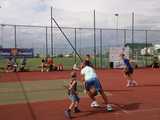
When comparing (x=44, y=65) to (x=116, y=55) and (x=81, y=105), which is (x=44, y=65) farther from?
(x=81, y=105)

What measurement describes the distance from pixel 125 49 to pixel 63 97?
21.0 meters

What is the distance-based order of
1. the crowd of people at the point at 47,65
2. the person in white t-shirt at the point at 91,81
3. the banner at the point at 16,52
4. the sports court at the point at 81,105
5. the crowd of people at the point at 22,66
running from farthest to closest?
the banner at the point at 16,52 < the crowd of people at the point at 47,65 < the crowd of people at the point at 22,66 < the person in white t-shirt at the point at 91,81 < the sports court at the point at 81,105

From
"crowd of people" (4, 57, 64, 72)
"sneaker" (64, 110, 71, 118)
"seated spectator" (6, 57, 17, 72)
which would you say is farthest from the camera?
"crowd of people" (4, 57, 64, 72)

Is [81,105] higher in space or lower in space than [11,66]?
lower

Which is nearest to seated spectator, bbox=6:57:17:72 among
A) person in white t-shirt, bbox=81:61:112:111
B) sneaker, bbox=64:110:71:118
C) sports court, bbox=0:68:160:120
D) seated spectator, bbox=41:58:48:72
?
seated spectator, bbox=41:58:48:72

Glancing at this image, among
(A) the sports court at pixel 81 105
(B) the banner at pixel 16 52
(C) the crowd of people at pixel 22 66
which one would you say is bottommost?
(A) the sports court at pixel 81 105

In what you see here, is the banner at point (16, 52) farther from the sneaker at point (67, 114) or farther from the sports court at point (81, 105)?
the sneaker at point (67, 114)

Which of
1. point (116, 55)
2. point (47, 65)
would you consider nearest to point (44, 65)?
point (47, 65)

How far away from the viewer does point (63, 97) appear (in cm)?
1522

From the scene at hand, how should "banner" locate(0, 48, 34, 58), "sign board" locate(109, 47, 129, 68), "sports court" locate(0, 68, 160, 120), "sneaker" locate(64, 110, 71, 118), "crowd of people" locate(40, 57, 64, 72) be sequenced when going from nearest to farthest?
"sneaker" locate(64, 110, 71, 118) < "sports court" locate(0, 68, 160, 120) < "crowd of people" locate(40, 57, 64, 72) < "banner" locate(0, 48, 34, 58) < "sign board" locate(109, 47, 129, 68)

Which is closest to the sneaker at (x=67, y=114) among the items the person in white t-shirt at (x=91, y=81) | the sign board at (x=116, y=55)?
the person in white t-shirt at (x=91, y=81)

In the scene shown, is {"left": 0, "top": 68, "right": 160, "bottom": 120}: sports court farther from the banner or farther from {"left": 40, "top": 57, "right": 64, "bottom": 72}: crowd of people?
the banner

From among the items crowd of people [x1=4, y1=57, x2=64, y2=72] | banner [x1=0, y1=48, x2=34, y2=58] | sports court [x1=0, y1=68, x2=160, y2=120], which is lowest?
sports court [x1=0, y1=68, x2=160, y2=120]

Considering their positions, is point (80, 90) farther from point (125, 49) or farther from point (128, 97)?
point (125, 49)
